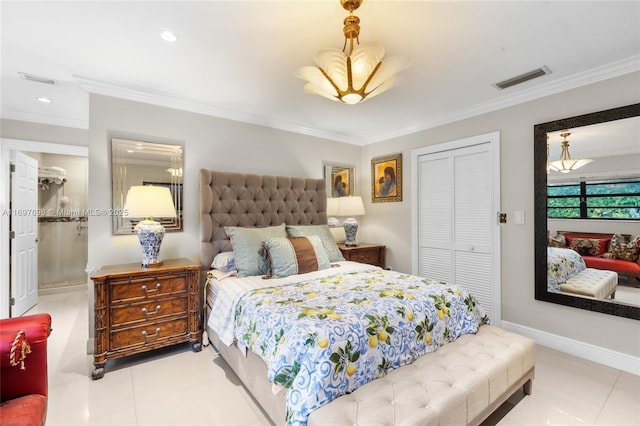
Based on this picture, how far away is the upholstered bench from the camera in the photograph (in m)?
2.49

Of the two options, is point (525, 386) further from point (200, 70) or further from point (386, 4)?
point (200, 70)

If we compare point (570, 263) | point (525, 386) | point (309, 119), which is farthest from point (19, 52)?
point (570, 263)

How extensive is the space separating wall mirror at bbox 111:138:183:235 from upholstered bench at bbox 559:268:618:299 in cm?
382

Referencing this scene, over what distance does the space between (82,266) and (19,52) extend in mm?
3889

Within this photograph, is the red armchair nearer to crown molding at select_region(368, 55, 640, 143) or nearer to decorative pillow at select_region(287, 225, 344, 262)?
decorative pillow at select_region(287, 225, 344, 262)

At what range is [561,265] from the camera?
2.73 meters

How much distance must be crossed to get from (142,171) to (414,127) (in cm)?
329

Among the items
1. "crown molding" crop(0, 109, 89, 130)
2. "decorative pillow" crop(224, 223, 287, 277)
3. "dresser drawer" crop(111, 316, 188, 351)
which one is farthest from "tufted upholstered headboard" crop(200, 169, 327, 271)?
"crown molding" crop(0, 109, 89, 130)

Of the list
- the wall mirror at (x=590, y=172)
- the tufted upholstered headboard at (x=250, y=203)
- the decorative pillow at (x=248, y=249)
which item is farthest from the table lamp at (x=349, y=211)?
the wall mirror at (x=590, y=172)

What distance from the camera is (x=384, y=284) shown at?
227 centimetres

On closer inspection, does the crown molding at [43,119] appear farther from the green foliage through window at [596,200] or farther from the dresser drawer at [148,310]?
the green foliage through window at [596,200]

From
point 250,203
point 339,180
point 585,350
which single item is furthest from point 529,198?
point 250,203

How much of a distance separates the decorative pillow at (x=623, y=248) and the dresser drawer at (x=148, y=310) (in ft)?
12.2

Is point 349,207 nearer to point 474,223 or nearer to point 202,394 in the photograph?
point 474,223
